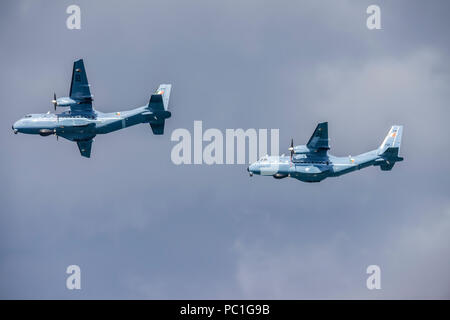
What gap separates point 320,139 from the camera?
4830 inches

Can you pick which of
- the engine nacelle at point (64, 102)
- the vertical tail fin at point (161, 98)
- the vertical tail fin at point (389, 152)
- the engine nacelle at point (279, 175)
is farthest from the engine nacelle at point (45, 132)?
the vertical tail fin at point (389, 152)

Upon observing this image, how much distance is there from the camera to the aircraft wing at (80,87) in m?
119

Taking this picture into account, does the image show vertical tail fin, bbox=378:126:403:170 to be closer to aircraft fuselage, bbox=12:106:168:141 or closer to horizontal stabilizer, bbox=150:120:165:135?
horizontal stabilizer, bbox=150:120:165:135

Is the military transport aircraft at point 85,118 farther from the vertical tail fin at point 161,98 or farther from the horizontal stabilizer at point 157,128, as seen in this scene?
the horizontal stabilizer at point 157,128

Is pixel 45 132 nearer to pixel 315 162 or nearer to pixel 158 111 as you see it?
pixel 158 111

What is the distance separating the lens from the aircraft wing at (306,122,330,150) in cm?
12227

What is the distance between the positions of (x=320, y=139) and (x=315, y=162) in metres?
2.61

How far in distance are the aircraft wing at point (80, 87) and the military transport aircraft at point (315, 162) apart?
62.2 feet

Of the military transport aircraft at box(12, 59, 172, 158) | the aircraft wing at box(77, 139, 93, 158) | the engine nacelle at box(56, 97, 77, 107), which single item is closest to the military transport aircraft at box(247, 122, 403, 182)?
the military transport aircraft at box(12, 59, 172, 158)
